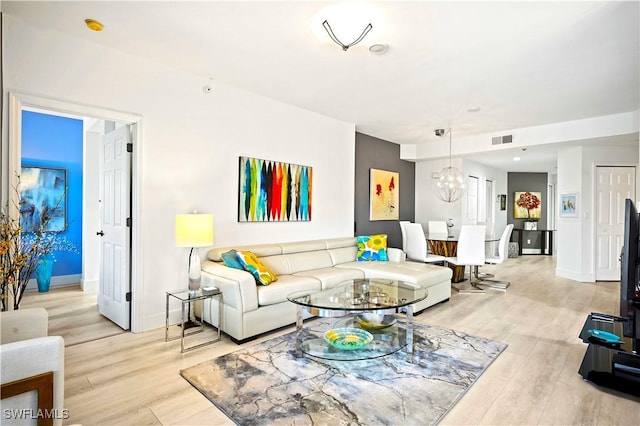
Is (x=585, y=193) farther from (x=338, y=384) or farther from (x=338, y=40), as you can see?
(x=338, y=384)

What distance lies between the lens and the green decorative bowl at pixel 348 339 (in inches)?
105

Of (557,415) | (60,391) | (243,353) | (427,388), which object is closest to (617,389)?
(557,415)

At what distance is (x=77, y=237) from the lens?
17.0 feet

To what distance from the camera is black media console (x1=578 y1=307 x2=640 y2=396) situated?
7.23ft

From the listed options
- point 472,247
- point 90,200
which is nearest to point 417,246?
point 472,247

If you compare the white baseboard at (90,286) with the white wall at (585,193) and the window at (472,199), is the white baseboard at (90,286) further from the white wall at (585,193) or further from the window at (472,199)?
the white wall at (585,193)

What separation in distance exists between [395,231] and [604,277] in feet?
12.2

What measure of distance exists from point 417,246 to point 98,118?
4596mm

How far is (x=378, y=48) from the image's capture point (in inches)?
115

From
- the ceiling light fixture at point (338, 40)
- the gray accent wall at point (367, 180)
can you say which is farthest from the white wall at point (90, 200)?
the gray accent wall at point (367, 180)

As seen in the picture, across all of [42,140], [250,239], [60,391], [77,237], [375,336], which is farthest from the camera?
[77,237]

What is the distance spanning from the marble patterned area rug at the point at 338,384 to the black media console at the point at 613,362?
2.06ft

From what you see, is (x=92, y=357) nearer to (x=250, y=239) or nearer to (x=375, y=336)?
(x=250, y=239)

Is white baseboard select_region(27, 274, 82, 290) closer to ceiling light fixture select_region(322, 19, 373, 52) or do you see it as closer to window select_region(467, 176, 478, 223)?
ceiling light fixture select_region(322, 19, 373, 52)
